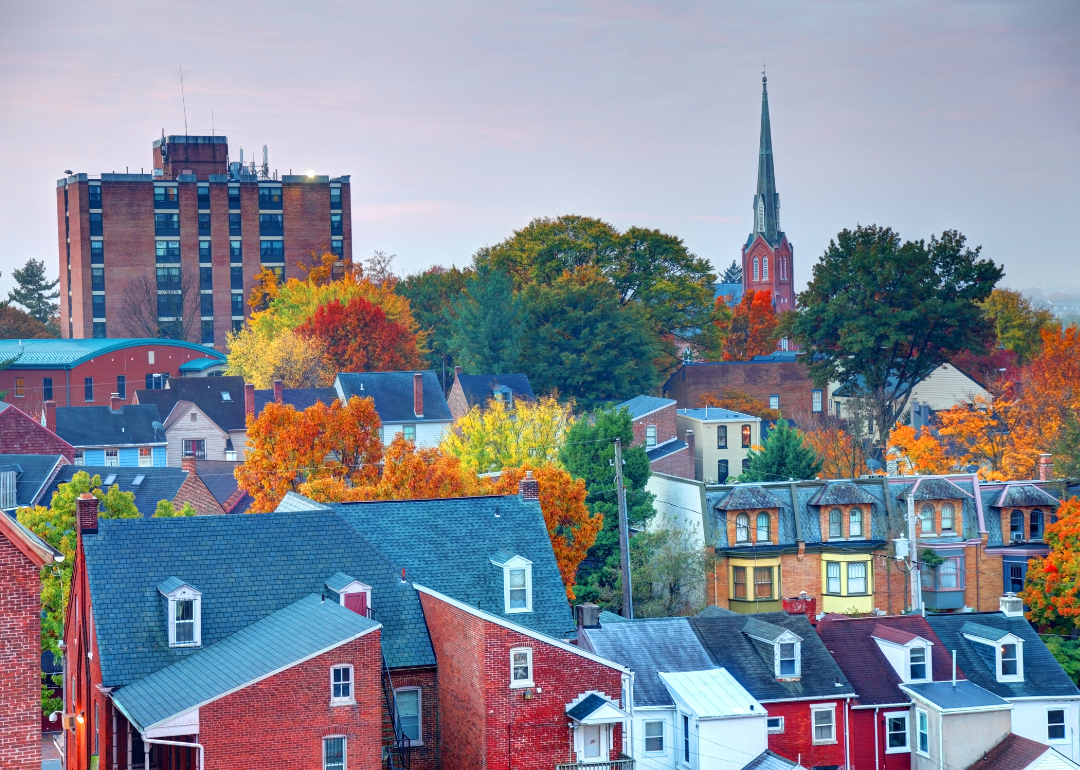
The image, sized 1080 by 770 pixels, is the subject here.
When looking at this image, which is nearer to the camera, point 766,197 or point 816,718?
point 816,718

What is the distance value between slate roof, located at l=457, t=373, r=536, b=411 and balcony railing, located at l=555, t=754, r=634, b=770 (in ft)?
189

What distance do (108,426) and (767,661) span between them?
6007cm

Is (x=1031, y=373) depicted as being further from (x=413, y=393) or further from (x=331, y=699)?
(x=331, y=699)

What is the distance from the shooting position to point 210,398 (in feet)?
313

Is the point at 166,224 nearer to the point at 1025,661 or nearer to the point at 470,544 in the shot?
the point at 470,544

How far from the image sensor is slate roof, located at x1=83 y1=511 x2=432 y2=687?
3300 centimetres

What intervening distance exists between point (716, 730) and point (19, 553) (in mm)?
19483

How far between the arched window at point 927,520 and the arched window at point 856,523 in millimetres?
2608

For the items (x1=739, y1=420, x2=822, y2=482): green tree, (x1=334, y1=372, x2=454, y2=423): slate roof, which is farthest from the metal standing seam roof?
(x1=334, y1=372, x2=454, y2=423): slate roof

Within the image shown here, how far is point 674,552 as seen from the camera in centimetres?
5656

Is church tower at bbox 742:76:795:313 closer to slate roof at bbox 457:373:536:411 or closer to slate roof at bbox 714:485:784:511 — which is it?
slate roof at bbox 457:373:536:411

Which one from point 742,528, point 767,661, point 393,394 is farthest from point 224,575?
point 393,394

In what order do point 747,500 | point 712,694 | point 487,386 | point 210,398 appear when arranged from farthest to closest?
1. point 210,398
2. point 487,386
3. point 747,500
4. point 712,694

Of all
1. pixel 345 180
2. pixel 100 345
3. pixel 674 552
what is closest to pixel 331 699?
pixel 674 552
